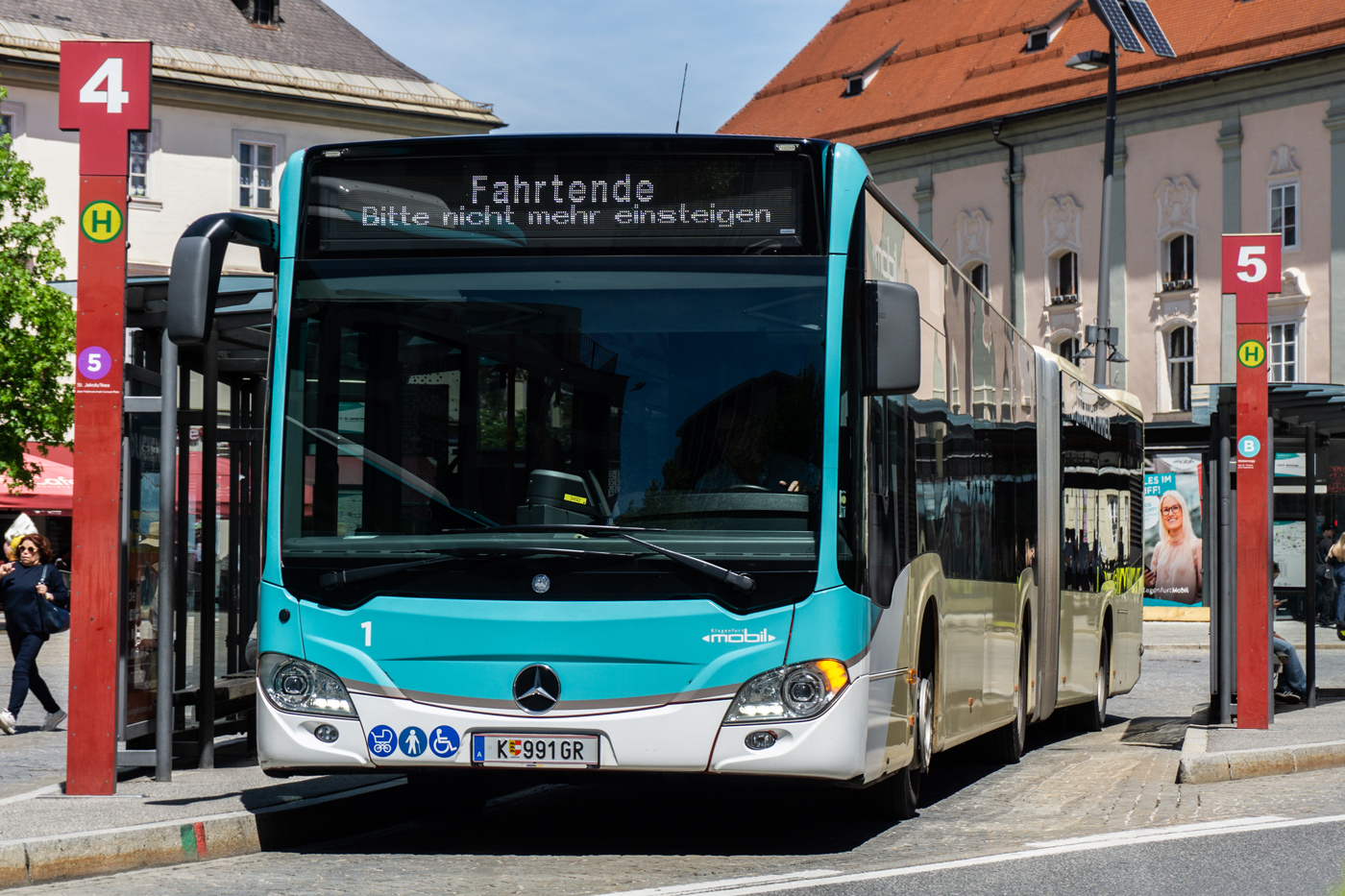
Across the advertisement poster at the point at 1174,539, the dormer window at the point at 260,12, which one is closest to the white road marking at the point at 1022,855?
the advertisement poster at the point at 1174,539

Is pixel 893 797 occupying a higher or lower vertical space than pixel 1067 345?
lower

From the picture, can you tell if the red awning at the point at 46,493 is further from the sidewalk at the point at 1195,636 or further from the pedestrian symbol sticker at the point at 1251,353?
the pedestrian symbol sticker at the point at 1251,353

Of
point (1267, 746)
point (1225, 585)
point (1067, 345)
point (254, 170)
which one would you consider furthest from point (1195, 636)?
point (254, 170)

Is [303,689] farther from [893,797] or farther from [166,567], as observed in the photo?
[893,797]

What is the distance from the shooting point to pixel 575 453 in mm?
7945

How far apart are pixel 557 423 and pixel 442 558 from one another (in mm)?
725

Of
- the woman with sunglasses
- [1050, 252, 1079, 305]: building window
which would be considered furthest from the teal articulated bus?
[1050, 252, 1079, 305]: building window

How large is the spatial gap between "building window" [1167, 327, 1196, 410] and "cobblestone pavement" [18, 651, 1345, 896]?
33.1 m

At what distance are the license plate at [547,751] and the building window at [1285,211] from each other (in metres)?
37.8

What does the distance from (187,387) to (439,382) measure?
3535 millimetres

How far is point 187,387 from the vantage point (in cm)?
1112

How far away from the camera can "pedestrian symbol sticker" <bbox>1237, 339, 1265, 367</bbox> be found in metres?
14.1

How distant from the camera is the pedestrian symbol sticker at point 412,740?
26.2ft

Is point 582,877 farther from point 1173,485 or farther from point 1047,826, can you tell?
point 1173,485
